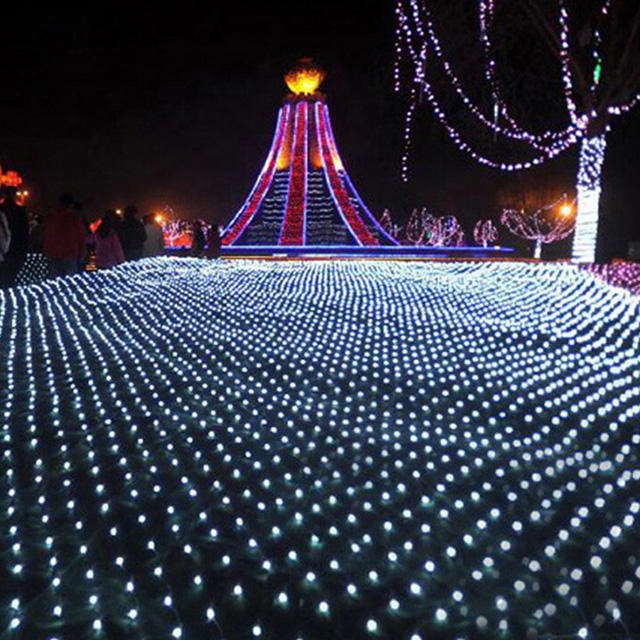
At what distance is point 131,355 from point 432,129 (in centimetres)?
1684

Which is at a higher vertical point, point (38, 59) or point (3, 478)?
point (38, 59)

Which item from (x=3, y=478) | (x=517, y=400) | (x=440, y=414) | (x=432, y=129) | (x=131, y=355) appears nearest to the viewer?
(x=3, y=478)

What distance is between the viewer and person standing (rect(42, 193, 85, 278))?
8.18 meters

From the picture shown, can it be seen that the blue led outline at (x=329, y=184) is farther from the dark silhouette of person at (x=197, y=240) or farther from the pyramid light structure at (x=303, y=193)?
the dark silhouette of person at (x=197, y=240)

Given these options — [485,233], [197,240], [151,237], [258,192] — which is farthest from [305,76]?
[151,237]

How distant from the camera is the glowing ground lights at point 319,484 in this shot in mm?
1593

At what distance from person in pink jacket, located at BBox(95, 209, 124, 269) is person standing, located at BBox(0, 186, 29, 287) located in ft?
4.57

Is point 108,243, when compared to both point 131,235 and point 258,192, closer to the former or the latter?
point 131,235

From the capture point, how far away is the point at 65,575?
1714mm

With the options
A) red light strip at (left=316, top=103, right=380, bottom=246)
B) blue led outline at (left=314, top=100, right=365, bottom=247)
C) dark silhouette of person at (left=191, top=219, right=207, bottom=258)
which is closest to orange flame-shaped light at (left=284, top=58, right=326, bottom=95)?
blue led outline at (left=314, top=100, right=365, bottom=247)

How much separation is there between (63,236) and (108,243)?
61.7 inches

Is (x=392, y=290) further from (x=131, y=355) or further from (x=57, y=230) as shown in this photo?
(x=57, y=230)

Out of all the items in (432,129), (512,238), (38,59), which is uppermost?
(38,59)

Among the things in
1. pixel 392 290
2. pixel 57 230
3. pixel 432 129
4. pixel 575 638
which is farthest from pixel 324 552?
pixel 432 129
